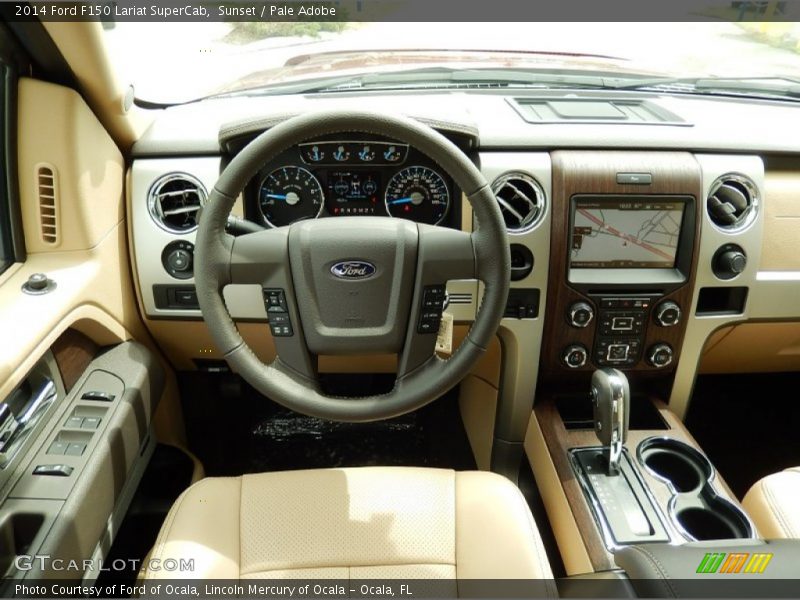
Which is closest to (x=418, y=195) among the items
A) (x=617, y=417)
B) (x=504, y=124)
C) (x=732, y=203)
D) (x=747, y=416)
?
(x=504, y=124)

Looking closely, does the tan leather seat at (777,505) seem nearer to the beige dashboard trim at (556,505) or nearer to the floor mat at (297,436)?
the beige dashboard trim at (556,505)

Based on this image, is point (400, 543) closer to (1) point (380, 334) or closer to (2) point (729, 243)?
(1) point (380, 334)

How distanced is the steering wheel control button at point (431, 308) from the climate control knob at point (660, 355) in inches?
30.9

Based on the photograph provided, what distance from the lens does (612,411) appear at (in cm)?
155

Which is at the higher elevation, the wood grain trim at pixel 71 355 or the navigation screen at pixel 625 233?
the navigation screen at pixel 625 233

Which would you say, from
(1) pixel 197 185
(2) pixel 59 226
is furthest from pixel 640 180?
(2) pixel 59 226

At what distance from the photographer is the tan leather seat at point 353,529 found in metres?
1.23

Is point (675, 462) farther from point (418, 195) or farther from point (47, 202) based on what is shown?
point (47, 202)

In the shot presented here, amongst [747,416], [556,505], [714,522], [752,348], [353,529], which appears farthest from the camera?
[747,416]

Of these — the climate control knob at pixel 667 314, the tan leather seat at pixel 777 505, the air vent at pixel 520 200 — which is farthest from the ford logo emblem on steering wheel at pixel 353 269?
the tan leather seat at pixel 777 505

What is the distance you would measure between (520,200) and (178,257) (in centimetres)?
90

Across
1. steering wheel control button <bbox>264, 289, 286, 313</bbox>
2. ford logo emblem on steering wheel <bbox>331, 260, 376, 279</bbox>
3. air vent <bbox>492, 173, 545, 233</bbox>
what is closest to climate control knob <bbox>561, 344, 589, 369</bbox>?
air vent <bbox>492, 173, 545, 233</bbox>

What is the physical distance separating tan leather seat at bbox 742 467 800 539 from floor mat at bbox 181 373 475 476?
954mm

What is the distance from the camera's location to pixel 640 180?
5.30 ft
